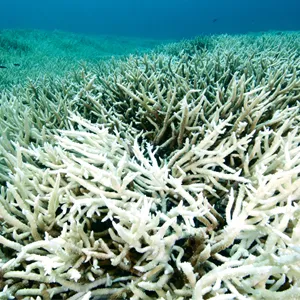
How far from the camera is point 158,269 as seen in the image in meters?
1.26

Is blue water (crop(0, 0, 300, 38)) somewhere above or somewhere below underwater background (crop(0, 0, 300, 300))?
above

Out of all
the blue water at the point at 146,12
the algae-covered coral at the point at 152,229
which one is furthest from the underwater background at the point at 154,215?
the blue water at the point at 146,12

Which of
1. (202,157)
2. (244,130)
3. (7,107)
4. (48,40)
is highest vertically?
(48,40)

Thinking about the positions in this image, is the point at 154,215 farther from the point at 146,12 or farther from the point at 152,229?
the point at 146,12

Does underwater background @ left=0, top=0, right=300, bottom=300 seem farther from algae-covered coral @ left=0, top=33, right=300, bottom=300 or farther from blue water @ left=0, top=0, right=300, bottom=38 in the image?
blue water @ left=0, top=0, right=300, bottom=38

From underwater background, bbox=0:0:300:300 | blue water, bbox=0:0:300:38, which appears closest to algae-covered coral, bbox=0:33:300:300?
underwater background, bbox=0:0:300:300

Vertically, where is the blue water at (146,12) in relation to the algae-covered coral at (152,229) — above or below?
above

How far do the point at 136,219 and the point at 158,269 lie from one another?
0.26 metres

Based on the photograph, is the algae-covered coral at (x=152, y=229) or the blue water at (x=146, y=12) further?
the blue water at (x=146, y=12)

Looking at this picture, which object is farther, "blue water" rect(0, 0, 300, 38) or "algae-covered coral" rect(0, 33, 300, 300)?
"blue water" rect(0, 0, 300, 38)

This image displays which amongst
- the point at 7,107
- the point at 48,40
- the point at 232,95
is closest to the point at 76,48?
the point at 48,40

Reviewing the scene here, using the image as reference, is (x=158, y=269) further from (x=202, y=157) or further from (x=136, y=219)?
(x=202, y=157)

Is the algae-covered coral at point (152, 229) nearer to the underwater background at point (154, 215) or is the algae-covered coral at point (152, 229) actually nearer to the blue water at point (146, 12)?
the underwater background at point (154, 215)

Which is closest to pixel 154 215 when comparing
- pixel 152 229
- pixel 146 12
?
pixel 152 229
